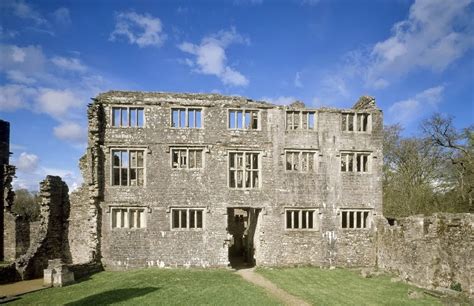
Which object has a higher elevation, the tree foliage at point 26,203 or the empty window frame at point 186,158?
the empty window frame at point 186,158

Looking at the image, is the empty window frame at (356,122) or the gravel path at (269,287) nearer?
the gravel path at (269,287)

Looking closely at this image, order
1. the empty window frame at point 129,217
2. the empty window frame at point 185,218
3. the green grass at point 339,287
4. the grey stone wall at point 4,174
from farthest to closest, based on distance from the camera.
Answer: the grey stone wall at point 4,174, the empty window frame at point 185,218, the empty window frame at point 129,217, the green grass at point 339,287

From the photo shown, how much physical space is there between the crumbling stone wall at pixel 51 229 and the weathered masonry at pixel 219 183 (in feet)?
2.20

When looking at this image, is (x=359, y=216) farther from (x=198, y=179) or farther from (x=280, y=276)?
(x=198, y=179)

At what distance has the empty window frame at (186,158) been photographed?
22.6 metres

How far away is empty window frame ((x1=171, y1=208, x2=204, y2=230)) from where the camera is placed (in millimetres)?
22297

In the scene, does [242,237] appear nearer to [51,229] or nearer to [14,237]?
[51,229]

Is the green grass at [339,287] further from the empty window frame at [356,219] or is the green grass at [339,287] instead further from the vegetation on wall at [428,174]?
the vegetation on wall at [428,174]

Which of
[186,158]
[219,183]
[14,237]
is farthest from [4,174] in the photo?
[219,183]

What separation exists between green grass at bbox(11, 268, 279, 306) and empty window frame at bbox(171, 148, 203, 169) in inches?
253

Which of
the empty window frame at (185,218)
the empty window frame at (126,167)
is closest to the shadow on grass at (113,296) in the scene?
the empty window frame at (185,218)

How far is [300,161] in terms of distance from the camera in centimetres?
2330

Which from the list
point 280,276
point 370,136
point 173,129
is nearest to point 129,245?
point 173,129

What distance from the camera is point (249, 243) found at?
86.6 feet
